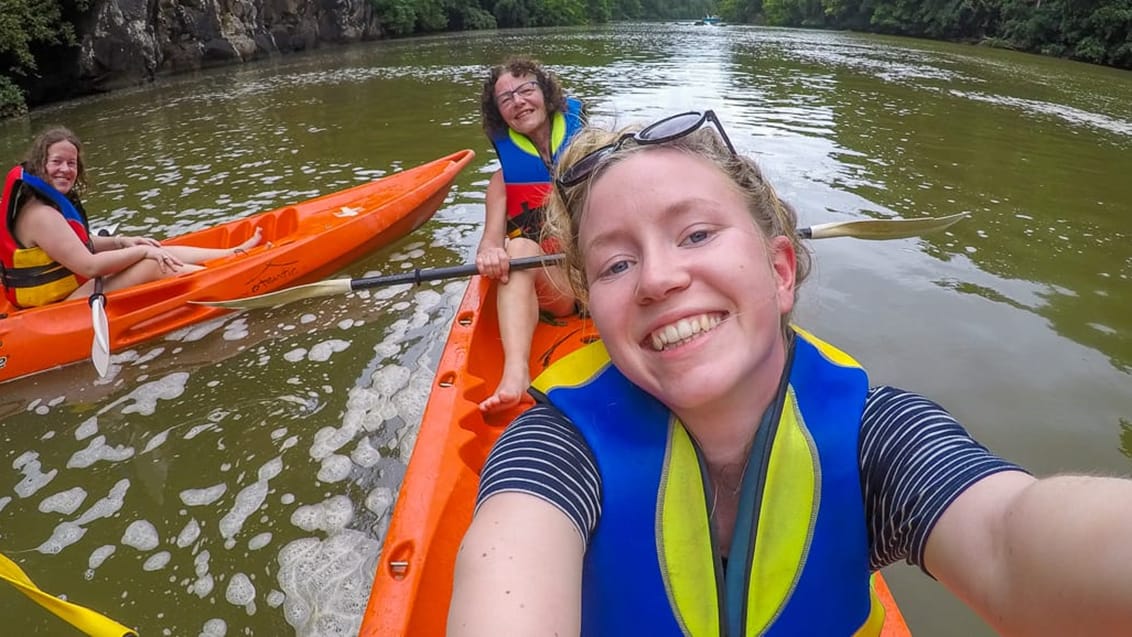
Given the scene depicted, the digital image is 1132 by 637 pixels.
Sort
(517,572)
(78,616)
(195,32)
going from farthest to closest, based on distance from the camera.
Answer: (195,32) → (78,616) → (517,572)

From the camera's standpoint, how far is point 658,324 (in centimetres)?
118

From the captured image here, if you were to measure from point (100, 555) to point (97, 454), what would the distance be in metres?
0.83

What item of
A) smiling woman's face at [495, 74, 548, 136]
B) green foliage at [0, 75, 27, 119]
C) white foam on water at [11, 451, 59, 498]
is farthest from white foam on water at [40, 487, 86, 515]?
green foliage at [0, 75, 27, 119]

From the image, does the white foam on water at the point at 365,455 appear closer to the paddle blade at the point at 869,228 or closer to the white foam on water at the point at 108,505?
the white foam on water at the point at 108,505

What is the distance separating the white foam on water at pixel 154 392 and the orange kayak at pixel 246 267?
1.75 ft

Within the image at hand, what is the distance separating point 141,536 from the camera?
8.86 feet

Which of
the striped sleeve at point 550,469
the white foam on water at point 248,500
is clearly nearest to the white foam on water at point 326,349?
the white foam on water at point 248,500

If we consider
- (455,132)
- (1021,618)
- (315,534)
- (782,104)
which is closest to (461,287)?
(315,534)

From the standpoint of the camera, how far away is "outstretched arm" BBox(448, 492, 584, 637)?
0.94 meters

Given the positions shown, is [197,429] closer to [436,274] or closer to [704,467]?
[436,274]

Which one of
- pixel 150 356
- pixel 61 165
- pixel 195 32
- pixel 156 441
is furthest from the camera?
pixel 195 32

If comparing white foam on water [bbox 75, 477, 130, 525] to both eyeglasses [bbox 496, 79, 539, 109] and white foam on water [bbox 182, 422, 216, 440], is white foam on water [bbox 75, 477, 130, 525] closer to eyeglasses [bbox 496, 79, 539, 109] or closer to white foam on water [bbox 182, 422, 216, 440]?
white foam on water [bbox 182, 422, 216, 440]

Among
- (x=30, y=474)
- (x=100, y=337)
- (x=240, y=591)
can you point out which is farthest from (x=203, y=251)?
(x=240, y=591)

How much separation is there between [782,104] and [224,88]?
43.1ft
